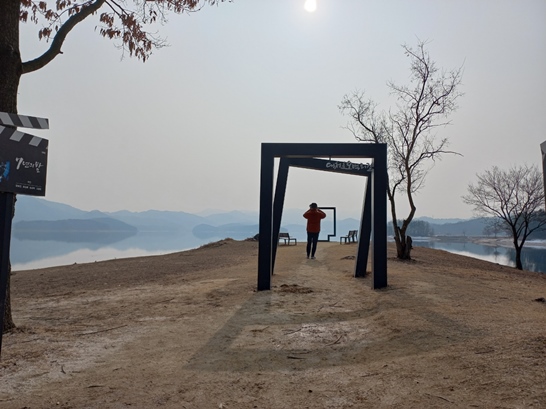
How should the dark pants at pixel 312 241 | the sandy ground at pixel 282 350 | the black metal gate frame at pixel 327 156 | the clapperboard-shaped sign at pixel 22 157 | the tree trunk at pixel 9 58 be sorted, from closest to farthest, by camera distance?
the sandy ground at pixel 282 350
the clapperboard-shaped sign at pixel 22 157
the tree trunk at pixel 9 58
the black metal gate frame at pixel 327 156
the dark pants at pixel 312 241

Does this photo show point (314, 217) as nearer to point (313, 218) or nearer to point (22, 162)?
point (313, 218)

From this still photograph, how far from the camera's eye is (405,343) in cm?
453

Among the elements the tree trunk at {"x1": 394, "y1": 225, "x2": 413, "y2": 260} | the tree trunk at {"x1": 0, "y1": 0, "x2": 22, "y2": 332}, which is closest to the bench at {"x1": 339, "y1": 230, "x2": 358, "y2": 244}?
the tree trunk at {"x1": 394, "y1": 225, "x2": 413, "y2": 260}

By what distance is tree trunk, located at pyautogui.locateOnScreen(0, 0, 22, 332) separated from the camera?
555 centimetres

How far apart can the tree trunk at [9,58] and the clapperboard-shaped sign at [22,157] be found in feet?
7.73

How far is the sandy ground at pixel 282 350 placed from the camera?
Result: 3.24 m

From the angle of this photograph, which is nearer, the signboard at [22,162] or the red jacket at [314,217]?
the signboard at [22,162]

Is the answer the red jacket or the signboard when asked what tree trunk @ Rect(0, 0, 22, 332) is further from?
the red jacket

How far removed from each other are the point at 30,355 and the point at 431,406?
4.11 meters

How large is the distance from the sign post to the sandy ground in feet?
3.78

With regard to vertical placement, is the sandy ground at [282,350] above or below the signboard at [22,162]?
below

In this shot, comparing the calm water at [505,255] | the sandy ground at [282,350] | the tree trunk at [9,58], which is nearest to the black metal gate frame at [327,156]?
the sandy ground at [282,350]

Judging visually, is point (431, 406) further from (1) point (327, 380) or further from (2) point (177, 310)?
(2) point (177, 310)

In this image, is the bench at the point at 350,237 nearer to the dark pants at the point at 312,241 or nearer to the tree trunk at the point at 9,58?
the dark pants at the point at 312,241
